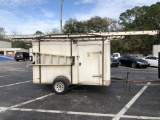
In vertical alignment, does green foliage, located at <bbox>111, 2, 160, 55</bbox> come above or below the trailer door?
above

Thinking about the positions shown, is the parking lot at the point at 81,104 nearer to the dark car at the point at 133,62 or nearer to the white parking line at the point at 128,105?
the white parking line at the point at 128,105

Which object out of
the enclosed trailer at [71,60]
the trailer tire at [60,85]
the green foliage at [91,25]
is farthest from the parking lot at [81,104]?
the green foliage at [91,25]

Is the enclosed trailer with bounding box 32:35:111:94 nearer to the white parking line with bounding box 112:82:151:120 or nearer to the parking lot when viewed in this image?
the parking lot

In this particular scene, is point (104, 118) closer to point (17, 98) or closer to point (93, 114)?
point (93, 114)

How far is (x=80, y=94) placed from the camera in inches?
334

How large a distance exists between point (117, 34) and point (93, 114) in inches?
201

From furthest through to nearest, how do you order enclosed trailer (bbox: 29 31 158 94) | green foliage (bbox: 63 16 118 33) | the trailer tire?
green foliage (bbox: 63 16 118 33), the trailer tire, enclosed trailer (bbox: 29 31 158 94)

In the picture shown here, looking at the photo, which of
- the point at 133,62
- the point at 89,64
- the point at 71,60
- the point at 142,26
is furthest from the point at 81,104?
the point at 142,26

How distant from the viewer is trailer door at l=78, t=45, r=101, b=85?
8102 millimetres

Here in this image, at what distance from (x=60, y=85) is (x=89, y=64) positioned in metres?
1.45

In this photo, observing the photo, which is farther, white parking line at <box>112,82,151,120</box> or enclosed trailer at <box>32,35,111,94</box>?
enclosed trailer at <box>32,35,111,94</box>

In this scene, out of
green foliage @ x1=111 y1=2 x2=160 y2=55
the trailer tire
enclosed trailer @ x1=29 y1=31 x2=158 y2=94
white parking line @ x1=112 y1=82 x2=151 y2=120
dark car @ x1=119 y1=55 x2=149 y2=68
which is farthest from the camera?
green foliage @ x1=111 y1=2 x2=160 y2=55

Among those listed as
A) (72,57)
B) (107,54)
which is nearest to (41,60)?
(72,57)

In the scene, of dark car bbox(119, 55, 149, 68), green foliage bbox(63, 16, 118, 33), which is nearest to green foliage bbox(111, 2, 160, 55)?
green foliage bbox(63, 16, 118, 33)
